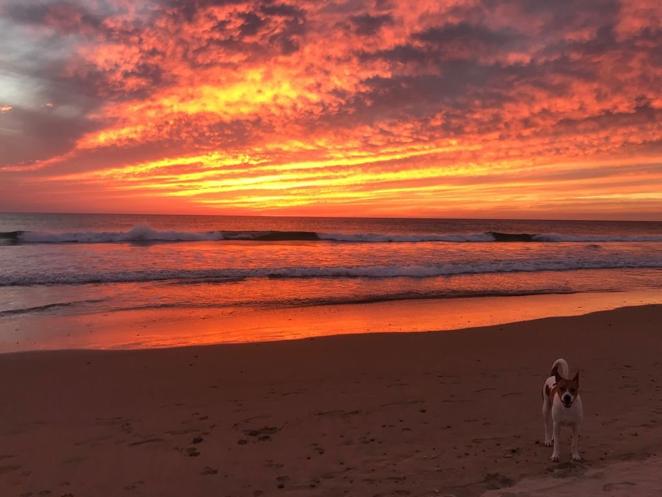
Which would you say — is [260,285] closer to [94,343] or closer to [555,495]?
[94,343]

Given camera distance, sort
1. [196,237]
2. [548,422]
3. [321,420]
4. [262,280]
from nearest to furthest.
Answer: [548,422], [321,420], [262,280], [196,237]

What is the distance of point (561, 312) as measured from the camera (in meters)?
13.3

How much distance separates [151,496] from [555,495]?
315 centimetres

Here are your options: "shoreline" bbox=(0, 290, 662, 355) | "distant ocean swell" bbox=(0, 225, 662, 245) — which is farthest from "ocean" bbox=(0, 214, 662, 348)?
"distant ocean swell" bbox=(0, 225, 662, 245)

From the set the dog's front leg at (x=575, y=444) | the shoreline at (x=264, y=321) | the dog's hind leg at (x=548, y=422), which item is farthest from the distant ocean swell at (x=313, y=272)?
the dog's front leg at (x=575, y=444)

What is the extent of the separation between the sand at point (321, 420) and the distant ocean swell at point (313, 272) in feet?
34.4

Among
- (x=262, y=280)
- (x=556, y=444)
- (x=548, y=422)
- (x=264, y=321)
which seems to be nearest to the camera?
(x=556, y=444)

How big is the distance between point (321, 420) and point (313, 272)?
1562 centimetres

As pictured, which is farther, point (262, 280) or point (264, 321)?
point (262, 280)

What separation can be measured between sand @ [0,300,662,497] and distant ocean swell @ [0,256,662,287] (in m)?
10.5

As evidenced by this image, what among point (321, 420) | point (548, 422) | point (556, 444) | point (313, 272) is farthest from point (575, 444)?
point (313, 272)

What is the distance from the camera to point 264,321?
12.0 metres

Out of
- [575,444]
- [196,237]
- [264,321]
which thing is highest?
[196,237]

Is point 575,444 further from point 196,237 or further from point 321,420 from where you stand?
point 196,237
